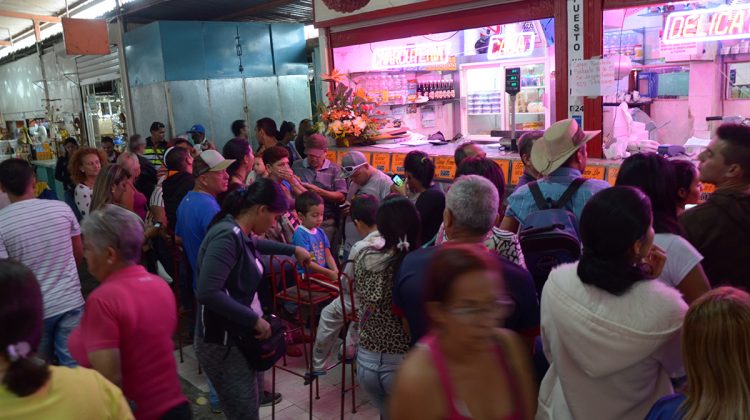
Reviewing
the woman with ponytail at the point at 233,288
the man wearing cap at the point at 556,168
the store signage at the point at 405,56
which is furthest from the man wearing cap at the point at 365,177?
the store signage at the point at 405,56

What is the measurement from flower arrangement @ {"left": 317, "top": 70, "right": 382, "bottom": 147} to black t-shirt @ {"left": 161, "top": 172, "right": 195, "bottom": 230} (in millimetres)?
2287

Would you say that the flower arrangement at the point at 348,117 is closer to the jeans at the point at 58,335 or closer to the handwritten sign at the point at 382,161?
the handwritten sign at the point at 382,161

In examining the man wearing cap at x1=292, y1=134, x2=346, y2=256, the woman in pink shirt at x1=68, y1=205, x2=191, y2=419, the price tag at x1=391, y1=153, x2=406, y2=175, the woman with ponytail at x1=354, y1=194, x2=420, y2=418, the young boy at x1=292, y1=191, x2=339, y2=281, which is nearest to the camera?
the woman in pink shirt at x1=68, y1=205, x2=191, y2=419

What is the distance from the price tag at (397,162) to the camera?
6.13m

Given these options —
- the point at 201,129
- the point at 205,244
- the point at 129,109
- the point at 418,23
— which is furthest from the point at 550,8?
the point at 129,109

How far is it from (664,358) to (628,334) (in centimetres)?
18

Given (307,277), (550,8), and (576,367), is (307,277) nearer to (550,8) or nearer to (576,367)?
(576,367)

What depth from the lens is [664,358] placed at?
189 cm

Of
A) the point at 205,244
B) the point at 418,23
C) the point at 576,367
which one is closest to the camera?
the point at 576,367

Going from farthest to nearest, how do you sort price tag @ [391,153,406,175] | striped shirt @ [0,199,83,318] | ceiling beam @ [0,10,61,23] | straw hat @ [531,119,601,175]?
ceiling beam @ [0,10,61,23]
price tag @ [391,153,406,175]
striped shirt @ [0,199,83,318]
straw hat @ [531,119,601,175]

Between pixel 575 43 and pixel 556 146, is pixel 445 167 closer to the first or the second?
pixel 575 43

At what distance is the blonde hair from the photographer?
4.63 ft

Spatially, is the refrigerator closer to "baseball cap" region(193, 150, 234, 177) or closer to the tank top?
"baseball cap" region(193, 150, 234, 177)

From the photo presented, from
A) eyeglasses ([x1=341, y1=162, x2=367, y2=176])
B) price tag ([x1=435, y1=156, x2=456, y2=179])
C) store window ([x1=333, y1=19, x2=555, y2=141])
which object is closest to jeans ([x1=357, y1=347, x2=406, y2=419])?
eyeglasses ([x1=341, y1=162, x2=367, y2=176])
